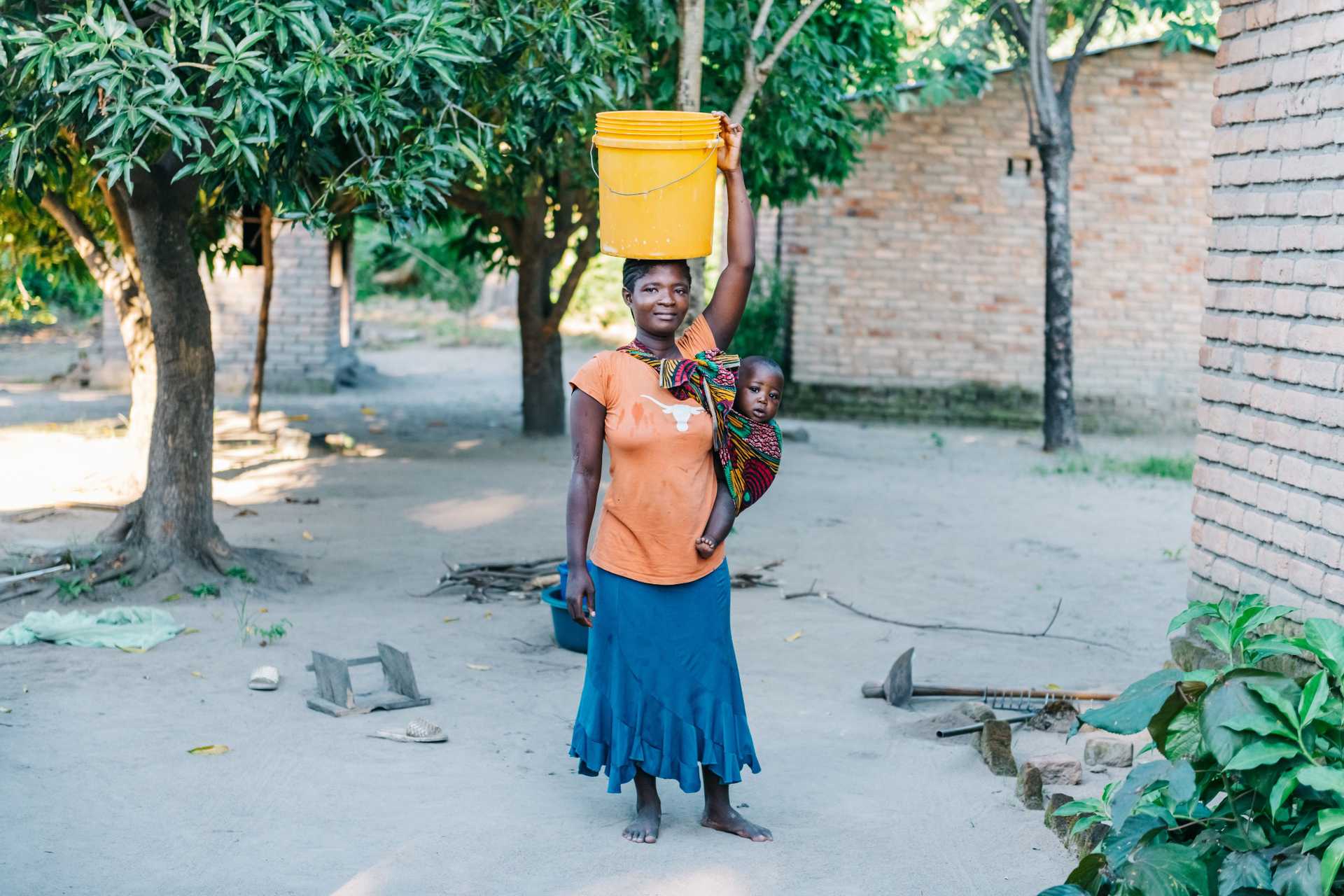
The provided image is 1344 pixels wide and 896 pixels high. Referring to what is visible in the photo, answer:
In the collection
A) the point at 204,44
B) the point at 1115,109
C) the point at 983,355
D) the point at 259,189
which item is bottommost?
the point at 983,355

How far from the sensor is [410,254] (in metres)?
24.8

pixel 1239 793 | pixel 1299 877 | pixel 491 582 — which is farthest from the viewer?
pixel 491 582

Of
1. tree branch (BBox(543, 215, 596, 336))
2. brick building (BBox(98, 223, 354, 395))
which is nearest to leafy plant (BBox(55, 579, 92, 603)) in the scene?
tree branch (BBox(543, 215, 596, 336))

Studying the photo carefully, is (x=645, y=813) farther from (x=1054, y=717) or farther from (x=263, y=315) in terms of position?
(x=263, y=315)

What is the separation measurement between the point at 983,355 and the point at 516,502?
7243 millimetres

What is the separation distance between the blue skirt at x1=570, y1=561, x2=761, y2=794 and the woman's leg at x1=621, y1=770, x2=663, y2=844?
0.09m

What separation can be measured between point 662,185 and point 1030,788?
7.16ft

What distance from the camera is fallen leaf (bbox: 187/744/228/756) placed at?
442 cm

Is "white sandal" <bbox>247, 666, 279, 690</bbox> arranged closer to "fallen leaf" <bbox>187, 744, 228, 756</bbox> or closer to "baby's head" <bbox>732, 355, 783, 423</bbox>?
"fallen leaf" <bbox>187, 744, 228, 756</bbox>

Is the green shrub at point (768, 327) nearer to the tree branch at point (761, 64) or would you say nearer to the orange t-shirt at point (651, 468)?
the tree branch at point (761, 64)

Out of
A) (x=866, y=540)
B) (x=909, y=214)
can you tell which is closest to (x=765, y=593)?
(x=866, y=540)

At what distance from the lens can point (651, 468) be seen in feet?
11.9

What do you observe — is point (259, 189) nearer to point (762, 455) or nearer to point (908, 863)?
point (762, 455)

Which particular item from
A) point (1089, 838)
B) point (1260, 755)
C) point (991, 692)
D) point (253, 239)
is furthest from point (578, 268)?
point (1260, 755)
